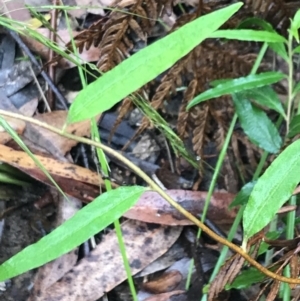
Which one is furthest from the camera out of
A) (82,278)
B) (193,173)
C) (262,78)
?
(193,173)

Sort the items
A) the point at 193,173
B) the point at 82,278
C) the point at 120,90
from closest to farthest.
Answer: the point at 120,90
the point at 82,278
the point at 193,173

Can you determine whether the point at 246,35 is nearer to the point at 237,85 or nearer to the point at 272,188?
the point at 237,85

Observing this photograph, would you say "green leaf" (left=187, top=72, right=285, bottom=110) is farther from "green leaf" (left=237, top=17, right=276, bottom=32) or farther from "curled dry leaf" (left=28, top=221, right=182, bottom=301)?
"curled dry leaf" (left=28, top=221, right=182, bottom=301)

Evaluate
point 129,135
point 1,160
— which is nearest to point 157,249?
point 129,135

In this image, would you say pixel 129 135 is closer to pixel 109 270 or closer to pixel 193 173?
pixel 193 173

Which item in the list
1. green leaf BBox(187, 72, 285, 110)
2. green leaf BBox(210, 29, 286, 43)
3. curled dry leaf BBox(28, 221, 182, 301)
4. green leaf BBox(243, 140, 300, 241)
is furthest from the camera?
curled dry leaf BBox(28, 221, 182, 301)

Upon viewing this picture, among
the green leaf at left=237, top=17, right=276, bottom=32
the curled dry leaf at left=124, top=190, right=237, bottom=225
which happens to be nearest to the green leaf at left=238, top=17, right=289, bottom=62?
the green leaf at left=237, top=17, right=276, bottom=32

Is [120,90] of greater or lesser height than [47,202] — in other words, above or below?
above
